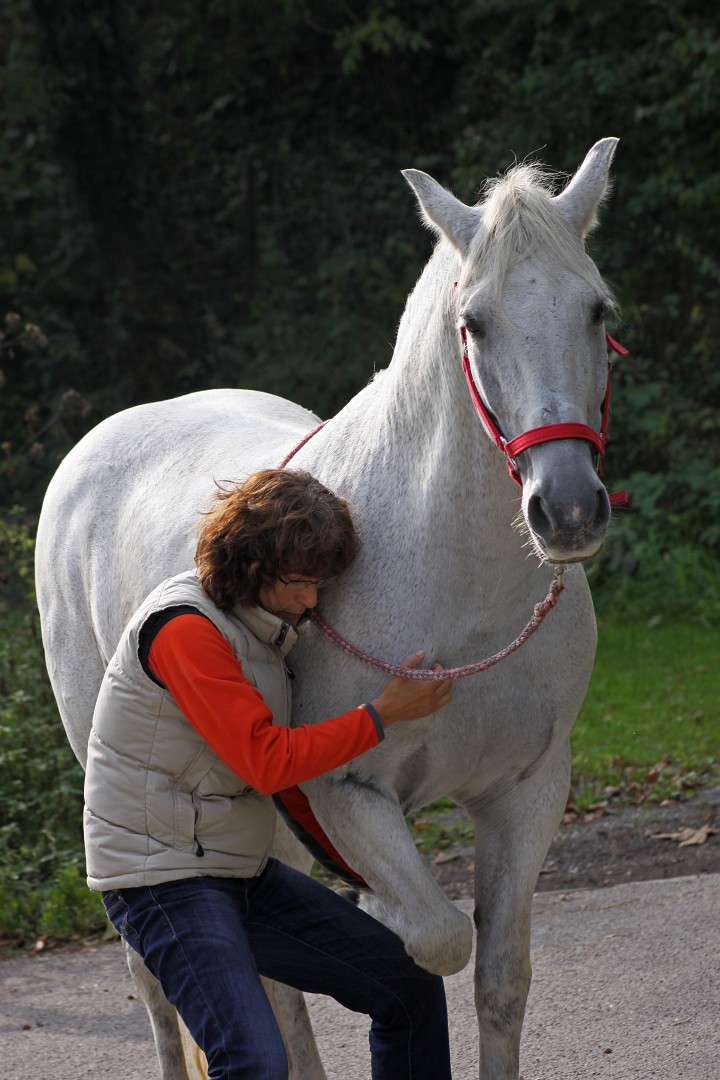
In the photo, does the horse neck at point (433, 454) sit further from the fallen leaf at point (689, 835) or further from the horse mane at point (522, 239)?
the fallen leaf at point (689, 835)

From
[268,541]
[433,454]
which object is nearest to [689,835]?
[433,454]

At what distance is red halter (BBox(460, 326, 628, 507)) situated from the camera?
7.61 feet

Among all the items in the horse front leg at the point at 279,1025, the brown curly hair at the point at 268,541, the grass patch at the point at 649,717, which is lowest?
the grass patch at the point at 649,717

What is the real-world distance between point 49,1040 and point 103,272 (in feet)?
29.4

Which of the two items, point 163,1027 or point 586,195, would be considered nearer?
point 586,195

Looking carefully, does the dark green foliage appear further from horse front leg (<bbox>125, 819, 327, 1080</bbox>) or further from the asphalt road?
horse front leg (<bbox>125, 819, 327, 1080</bbox>)

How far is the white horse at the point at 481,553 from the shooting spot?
2.40 meters

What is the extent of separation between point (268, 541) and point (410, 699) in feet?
1.41

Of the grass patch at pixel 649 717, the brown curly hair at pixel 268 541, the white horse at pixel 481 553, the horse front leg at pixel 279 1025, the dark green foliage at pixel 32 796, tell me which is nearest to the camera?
the white horse at pixel 481 553

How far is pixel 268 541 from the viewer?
102 inches

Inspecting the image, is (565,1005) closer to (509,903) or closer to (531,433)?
(509,903)

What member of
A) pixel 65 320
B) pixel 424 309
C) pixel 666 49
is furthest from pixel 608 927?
pixel 65 320

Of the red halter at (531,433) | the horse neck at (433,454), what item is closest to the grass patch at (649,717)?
the horse neck at (433,454)

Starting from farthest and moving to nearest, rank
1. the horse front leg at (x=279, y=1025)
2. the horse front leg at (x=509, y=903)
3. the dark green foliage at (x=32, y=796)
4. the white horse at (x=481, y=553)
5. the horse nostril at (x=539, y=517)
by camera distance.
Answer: the dark green foliage at (x=32, y=796), the horse front leg at (x=279, y=1025), the horse front leg at (x=509, y=903), the white horse at (x=481, y=553), the horse nostril at (x=539, y=517)
